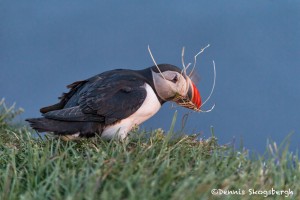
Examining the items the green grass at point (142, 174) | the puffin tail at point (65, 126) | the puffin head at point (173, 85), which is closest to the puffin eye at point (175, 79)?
the puffin head at point (173, 85)

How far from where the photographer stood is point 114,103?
4.68m

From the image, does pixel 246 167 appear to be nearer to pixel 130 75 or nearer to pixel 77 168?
pixel 77 168

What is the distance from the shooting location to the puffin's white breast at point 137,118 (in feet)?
15.5

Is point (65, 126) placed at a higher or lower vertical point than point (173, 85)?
lower

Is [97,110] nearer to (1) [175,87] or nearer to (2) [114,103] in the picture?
(2) [114,103]

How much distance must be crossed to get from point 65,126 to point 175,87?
104 cm

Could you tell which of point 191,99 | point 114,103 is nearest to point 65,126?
point 114,103

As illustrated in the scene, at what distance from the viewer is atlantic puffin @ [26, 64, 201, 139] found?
467 centimetres

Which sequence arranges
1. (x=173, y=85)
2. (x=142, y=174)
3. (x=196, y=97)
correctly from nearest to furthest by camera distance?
(x=142, y=174) → (x=173, y=85) → (x=196, y=97)

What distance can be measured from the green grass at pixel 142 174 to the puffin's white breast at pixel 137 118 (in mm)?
118

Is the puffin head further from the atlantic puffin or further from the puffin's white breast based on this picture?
the puffin's white breast

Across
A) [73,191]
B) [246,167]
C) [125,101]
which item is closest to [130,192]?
[73,191]

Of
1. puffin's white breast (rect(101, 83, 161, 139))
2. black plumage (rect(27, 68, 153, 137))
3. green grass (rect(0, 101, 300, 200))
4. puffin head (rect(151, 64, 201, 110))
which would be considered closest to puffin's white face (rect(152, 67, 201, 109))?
puffin head (rect(151, 64, 201, 110))

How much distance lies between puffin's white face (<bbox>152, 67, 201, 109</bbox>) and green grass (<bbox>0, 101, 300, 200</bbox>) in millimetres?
521
